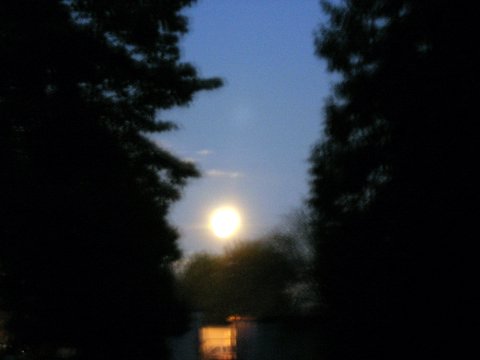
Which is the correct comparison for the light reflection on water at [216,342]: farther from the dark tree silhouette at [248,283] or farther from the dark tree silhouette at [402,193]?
the dark tree silhouette at [402,193]

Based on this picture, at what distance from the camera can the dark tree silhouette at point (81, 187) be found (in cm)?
2130

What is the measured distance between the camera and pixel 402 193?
593 inches

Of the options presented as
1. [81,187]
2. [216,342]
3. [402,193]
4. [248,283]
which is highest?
[248,283]

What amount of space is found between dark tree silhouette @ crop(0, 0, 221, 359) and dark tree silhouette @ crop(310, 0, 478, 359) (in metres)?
6.33

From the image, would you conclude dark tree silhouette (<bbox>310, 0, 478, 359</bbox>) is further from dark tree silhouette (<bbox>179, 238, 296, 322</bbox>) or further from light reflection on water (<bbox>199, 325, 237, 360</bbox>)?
dark tree silhouette (<bbox>179, 238, 296, 322</bbox>)

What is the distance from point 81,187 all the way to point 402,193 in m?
10.1

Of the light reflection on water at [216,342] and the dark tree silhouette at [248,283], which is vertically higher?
the dark tree silhouette at [248,283]

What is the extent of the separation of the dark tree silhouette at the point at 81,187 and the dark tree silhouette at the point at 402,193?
6334 mm

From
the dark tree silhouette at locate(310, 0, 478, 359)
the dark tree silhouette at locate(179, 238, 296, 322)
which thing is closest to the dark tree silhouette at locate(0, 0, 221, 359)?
the dark tree silhouette at locate(310, 0, 478, 359)

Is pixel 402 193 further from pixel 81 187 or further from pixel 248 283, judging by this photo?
pixel 248 283

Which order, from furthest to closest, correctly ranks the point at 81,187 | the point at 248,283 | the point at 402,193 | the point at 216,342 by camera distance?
the point at 248,283
the point at 216,342
the point at 81,187
the point at 402,193

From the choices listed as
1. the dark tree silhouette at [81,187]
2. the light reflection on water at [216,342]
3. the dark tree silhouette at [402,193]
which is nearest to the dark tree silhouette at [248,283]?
the light reflection on water at [216,342]

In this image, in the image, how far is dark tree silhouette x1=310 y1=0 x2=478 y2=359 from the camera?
1403 centimetres

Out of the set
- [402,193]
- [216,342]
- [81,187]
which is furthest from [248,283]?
[402,193]
